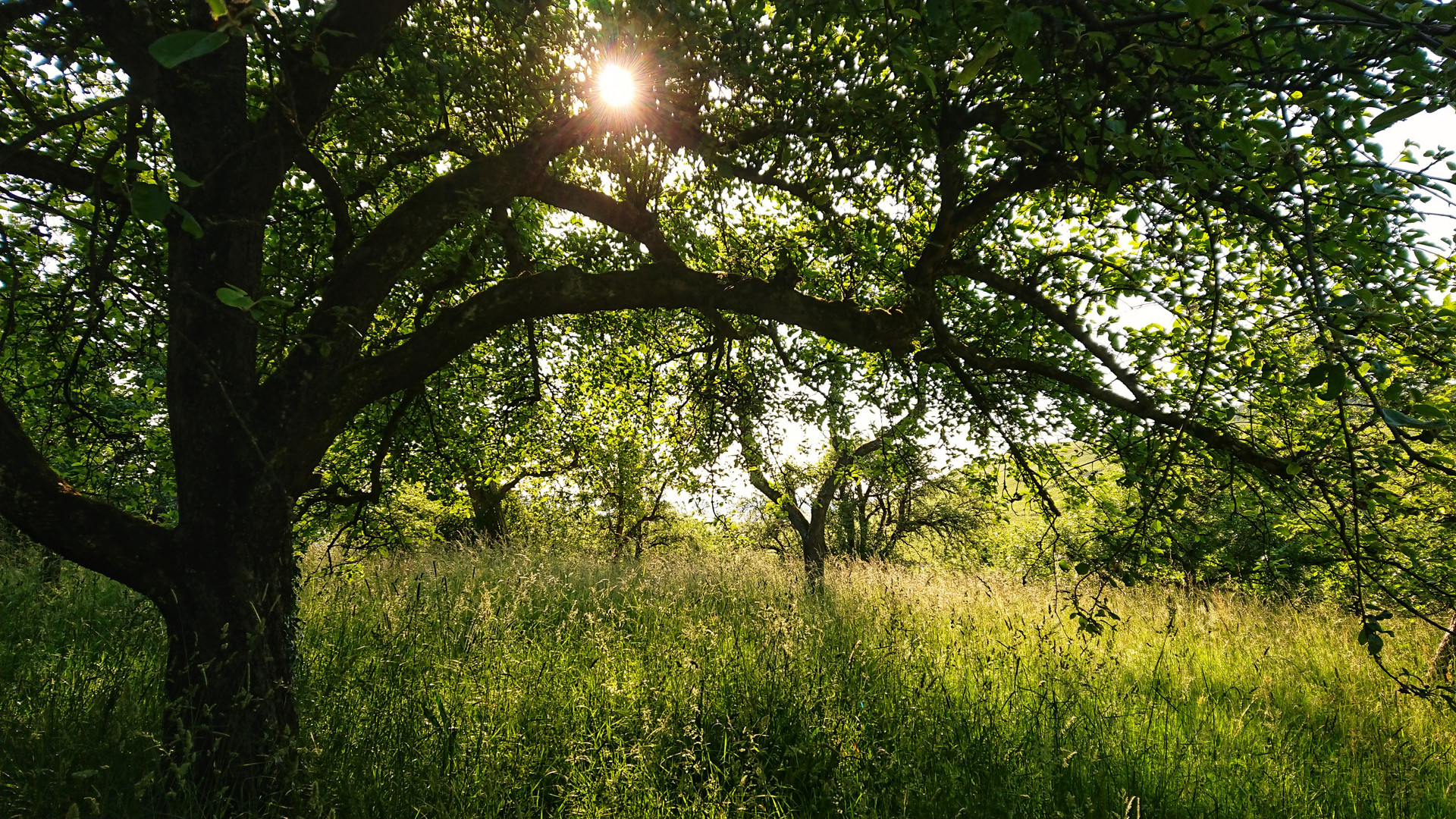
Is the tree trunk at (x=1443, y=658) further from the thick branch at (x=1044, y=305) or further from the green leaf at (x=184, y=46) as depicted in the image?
the green leaf at (x=184, y=46)

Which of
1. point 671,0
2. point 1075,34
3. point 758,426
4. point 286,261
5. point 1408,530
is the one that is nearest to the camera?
point 1075,34

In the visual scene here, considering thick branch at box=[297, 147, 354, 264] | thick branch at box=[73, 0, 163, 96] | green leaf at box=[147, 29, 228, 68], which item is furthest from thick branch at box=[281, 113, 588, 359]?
green leaf at box=[147, 29, 228, 68]

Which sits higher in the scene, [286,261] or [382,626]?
[286,261]

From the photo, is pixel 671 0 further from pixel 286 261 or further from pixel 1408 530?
pixel 1408 530

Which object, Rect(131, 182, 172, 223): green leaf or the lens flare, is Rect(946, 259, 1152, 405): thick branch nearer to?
the lens flare

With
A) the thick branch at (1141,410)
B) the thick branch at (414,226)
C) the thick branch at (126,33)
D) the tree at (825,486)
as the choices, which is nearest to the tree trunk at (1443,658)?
the thick branch at (1141,410)

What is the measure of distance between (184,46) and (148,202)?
1.28 ft

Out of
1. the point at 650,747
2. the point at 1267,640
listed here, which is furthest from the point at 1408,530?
the point at 650,747

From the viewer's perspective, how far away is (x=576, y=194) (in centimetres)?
464

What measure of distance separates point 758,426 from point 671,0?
4551mm

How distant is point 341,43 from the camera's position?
3488 mm

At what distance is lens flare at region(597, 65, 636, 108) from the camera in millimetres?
3387

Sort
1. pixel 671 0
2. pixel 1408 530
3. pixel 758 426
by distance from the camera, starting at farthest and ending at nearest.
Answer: pixel 1408 530 → pixel 758 426 → pixel 671 0

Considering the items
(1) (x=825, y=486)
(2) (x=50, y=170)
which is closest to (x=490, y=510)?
(1) (x=825, y=486)
